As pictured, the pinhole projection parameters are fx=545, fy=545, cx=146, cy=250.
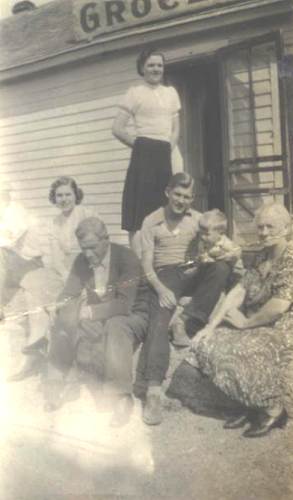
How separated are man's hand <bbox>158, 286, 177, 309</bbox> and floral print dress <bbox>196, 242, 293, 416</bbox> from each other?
367 millimetres

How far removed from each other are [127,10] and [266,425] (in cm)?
190

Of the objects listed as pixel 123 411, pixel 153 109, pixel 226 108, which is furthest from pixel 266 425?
pixel 226 108

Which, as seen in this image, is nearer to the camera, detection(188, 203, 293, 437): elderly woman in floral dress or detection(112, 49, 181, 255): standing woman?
detection(188, 203, 293, 437): elderly woman in floral dress

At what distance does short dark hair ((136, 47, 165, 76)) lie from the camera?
9.22 feet

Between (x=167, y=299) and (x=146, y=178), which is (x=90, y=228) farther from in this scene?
(x=146, y=178)

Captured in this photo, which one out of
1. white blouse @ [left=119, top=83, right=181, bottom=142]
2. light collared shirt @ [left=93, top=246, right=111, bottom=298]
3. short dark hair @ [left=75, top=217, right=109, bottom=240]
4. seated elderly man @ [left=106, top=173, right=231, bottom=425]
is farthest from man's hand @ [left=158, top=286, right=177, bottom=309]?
white blouse @ [left=119, top=83, right=181, bottom=142]

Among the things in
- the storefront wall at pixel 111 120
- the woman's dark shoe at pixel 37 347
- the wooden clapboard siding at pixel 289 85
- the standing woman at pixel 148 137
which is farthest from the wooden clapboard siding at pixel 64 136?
the wooden clapboard siding at pixel 289 85

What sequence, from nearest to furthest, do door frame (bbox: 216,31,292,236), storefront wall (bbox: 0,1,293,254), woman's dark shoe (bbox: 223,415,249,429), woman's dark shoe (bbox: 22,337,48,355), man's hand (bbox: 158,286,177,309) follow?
woman's dark shoe (bbox: 223,415,249,429) → man's hand (bbox: 158,286,177,309) → door frame (bbox: 216,31,292,236) → storefront wall (bbox: 0,1,293,254) → woman's dark shoe (bbox: 22,337,48,355)

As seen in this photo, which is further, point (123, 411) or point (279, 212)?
point (123, 411)

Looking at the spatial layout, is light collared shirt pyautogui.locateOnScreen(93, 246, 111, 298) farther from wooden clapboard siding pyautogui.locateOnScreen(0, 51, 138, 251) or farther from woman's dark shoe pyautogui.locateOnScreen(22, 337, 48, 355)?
woman's dark shoe pyautogui.locateOnScreen(22, 337, 48, 355)

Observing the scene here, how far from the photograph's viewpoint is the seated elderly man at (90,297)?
270 centimetres

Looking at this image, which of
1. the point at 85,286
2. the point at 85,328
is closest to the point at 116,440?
the point at 85,328

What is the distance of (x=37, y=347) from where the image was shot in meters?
3.14

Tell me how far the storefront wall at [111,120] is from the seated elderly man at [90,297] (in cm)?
46
